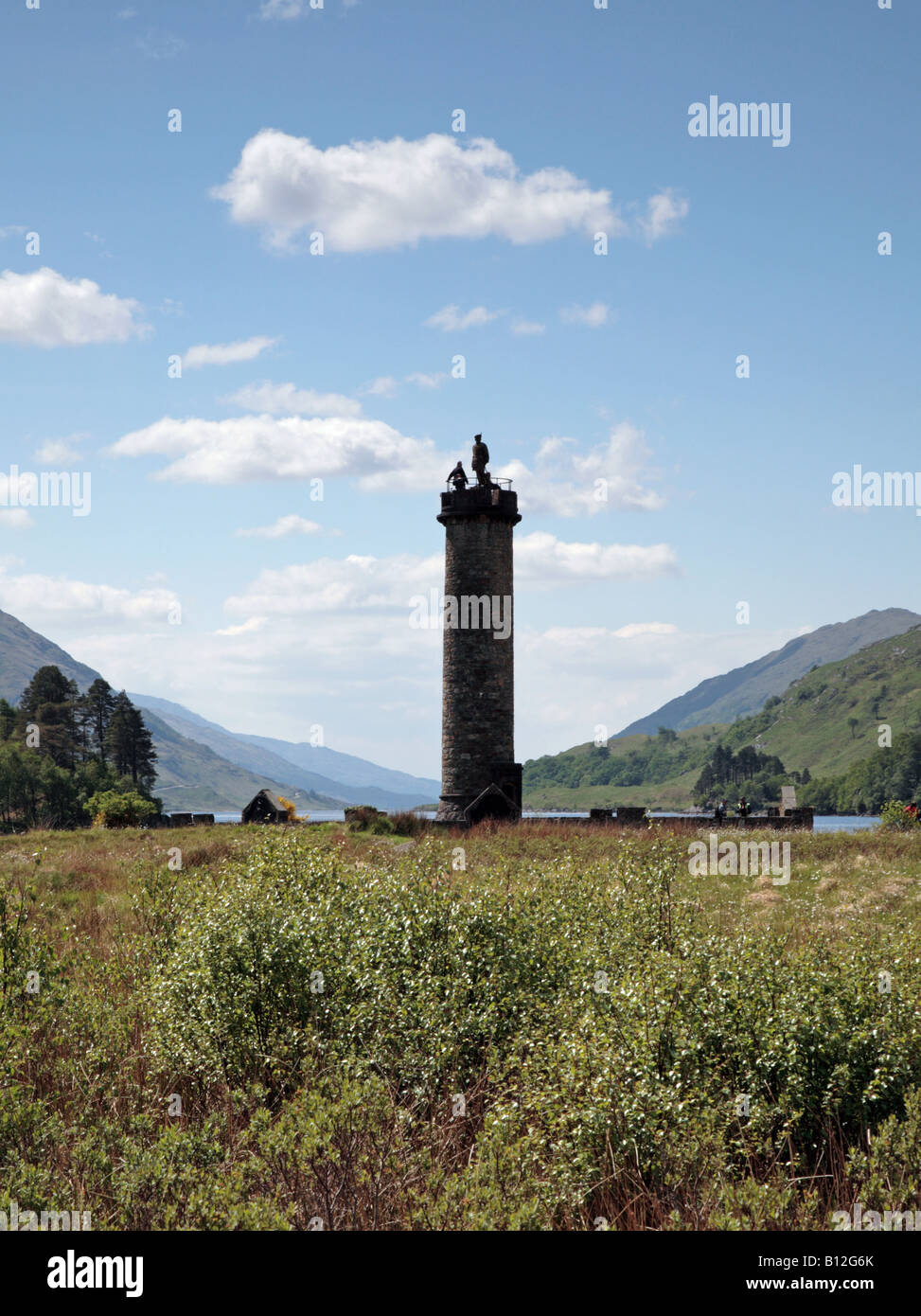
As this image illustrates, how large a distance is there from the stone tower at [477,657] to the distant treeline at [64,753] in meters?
27.1

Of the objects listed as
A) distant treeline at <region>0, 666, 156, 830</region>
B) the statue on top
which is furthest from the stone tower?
distant treeline at <region>0, 666, 156, 830</region>

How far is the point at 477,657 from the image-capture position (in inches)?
1583

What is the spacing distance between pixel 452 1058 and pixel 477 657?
30.4m

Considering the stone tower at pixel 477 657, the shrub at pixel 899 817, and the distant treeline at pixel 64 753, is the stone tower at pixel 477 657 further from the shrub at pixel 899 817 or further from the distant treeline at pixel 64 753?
the distant treeline at pixel 64 753

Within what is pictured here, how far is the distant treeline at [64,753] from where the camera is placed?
241 ft

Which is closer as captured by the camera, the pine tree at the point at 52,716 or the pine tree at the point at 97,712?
the pine tree at the point at 52,716

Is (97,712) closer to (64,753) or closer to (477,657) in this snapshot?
(64,753)

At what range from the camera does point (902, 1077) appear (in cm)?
919

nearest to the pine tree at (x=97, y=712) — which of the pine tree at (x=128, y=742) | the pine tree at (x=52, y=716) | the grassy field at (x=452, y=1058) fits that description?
the pine tree at (x=128, y=742)

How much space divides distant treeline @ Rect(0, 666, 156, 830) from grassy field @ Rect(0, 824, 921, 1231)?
50611 millimetres

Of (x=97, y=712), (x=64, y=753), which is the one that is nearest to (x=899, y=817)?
(x=64, y=753)

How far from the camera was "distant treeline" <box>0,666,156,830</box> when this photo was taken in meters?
73.6

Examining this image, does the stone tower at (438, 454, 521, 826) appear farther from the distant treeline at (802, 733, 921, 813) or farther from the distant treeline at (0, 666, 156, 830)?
the distant treeline at (802, 733, 921, 813)
